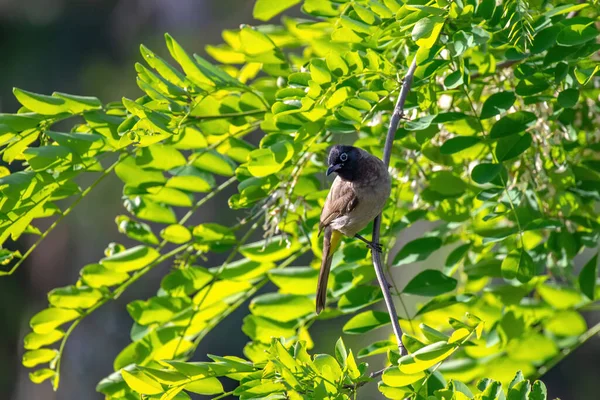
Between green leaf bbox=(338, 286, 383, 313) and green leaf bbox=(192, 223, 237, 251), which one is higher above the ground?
green leaf bbox=(192, 223, 237, 251)

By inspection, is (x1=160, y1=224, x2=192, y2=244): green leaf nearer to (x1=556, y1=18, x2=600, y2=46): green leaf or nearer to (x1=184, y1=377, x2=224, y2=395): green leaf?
(x1=184, y1=377, x2=224, y2=395): green leaf

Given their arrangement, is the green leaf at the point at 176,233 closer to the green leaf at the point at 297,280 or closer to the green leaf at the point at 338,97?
the green leaf at the point at 297,280

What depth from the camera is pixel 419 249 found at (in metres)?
2.12

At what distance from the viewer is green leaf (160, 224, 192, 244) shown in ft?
6.98

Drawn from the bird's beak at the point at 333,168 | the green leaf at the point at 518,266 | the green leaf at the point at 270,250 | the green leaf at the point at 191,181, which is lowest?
the green leaf at the point at 518,266

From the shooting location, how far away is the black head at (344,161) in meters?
2.03

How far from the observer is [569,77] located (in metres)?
1.76

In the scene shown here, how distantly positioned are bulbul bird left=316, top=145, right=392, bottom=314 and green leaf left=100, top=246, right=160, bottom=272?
0.48m

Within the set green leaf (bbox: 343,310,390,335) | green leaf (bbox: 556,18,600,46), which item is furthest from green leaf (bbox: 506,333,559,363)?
green leaf (bbox: 556,18,600,46)

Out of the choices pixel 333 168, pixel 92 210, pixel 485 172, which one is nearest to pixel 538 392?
pixel 485 172

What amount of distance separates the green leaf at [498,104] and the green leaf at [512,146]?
9cm

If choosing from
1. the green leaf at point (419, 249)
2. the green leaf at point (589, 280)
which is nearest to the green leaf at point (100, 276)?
the green leaf at point (419, 249)

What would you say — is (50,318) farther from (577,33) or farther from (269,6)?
(577,33)

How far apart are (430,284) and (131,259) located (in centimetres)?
83
